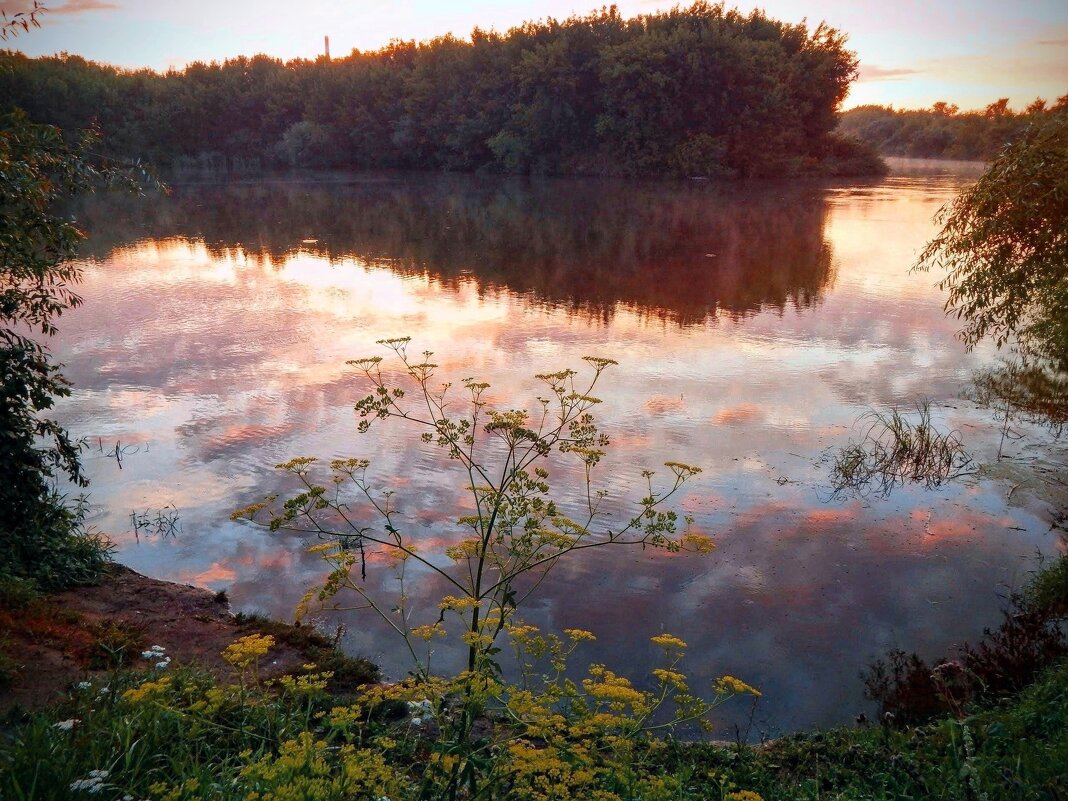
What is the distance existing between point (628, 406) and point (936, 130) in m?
84.5

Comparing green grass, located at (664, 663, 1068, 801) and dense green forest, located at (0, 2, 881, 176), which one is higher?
dense green forest, located at (0, 2, 881, 176)

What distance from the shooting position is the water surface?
256 inches

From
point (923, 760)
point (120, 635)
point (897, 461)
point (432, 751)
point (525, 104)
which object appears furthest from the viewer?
point (525, 104)

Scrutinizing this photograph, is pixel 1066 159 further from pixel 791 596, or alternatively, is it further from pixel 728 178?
pixel 728 178

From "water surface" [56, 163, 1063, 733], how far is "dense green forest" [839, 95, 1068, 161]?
3510cm

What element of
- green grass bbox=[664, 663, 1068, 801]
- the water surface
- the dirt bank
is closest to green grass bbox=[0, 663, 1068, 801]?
green grass bbox=[664, 663, 1068, 801]

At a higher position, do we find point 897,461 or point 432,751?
point 432,751

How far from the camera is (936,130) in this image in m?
80.1

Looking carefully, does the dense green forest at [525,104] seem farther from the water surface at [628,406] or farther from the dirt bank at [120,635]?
the dirt bank at [120,635]

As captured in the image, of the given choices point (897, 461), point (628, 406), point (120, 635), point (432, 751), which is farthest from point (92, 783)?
point (628, 406)

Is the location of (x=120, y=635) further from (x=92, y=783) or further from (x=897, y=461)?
(x=897, y=461)

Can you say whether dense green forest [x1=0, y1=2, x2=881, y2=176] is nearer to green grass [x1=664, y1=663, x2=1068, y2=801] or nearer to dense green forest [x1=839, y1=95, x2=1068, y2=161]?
dense green forest [x1=839, y1=95, x2=1068, y2=161]

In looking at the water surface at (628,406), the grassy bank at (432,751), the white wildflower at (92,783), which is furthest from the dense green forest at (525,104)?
the white wildflower at (92,783)

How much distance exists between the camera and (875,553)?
7359mm
